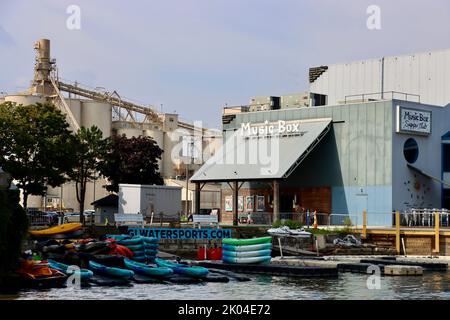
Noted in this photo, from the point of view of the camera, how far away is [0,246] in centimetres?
3284

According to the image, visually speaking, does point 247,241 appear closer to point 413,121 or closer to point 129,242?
point 129,242

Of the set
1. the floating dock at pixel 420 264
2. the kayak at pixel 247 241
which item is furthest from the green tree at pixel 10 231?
the floating dock at pixel 420 264

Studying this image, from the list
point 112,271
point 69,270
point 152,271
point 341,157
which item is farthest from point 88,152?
point 69,270

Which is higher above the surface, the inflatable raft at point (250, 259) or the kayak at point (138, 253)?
the kayak at point (138, 253)

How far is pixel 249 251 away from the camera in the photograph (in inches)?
1905

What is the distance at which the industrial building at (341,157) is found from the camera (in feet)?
233

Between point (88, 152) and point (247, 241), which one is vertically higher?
point (88, 152)

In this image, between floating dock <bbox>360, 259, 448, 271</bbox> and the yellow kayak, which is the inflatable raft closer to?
floating dock <bbox>360, 259, 448, 271</bbox>

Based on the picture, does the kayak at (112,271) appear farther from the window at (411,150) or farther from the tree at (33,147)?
the window at (411,150)

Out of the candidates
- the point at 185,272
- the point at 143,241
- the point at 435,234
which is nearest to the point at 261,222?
the point at 435,234

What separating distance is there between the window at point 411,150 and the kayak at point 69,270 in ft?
125

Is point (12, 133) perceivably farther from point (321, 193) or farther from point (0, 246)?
point (0, 246)

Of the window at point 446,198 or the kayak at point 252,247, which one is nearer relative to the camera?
the kayak at point 252,247

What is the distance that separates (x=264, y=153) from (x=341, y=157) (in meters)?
6.67
